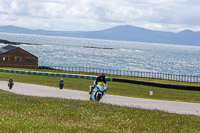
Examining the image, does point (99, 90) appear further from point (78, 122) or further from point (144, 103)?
point (78, 122)

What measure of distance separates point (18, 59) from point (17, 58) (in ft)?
1.19

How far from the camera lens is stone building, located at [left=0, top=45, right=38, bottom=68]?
95625 mm

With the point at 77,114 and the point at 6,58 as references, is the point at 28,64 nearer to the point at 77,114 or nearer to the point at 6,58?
the point at 6,58

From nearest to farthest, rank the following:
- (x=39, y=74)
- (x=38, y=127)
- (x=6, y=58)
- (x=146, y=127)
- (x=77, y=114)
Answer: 1. (x=38, y=127)
2. (x=146, y=127)
3. (x=77, y=114)
4. (x=39, y=74)
5. (x=6, y=58)

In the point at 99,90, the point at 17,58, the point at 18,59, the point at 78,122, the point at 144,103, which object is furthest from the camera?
the point at 18,59

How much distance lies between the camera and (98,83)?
2259cm

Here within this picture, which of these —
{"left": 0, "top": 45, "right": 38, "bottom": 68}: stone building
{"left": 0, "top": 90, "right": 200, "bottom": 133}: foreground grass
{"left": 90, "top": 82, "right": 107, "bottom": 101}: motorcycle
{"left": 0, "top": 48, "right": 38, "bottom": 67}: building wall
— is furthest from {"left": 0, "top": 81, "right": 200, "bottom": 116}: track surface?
{"left": 0, "top": 48, "right": 38, "bottom": 67}: building wall

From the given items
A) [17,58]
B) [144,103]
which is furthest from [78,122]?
[17,58]

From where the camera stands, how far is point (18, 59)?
97938mm

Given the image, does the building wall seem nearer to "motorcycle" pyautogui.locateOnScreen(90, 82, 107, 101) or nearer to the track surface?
the track surface

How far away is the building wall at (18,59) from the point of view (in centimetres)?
9581

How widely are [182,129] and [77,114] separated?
13.2 feet

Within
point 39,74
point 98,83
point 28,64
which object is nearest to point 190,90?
point 98,83

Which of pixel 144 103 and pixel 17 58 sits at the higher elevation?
pixel 17 58
